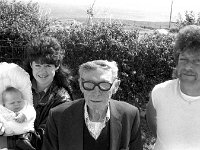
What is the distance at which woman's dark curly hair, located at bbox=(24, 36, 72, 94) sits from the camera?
362 centimetres

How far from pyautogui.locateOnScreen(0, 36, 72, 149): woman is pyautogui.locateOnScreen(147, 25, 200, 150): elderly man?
3.35 ft

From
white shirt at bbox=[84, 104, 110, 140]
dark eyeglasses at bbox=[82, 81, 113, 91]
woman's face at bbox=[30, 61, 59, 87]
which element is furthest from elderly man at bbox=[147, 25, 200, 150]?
woman's face at bbox=[30, 61, 59, 87]

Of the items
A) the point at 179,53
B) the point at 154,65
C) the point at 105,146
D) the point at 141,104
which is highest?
the point at 179,53

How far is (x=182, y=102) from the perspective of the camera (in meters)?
3.50

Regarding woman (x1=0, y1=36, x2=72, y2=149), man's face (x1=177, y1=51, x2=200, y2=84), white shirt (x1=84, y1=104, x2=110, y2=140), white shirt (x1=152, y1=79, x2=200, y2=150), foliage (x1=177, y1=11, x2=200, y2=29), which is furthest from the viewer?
foliage (x1=177, y1=11, x2=200, y2=29)

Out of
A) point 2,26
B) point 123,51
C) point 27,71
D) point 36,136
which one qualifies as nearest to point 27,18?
point 2,26

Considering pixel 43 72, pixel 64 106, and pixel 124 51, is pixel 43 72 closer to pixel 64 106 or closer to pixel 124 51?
pixel 64 106

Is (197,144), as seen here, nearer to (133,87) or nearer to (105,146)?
(105,146)

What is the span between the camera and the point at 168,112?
3551 mm

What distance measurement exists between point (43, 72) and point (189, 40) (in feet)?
5.06

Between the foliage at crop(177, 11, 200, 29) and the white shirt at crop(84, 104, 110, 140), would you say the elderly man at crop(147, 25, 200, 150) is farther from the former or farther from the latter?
the foliage at crop(177, 11, 200, 29)

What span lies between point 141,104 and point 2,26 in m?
3.01

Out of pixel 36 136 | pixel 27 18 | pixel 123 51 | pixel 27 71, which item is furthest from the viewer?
pixel 27 18

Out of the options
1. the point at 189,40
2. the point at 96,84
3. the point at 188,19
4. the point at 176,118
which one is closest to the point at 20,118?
the point at 96,84
